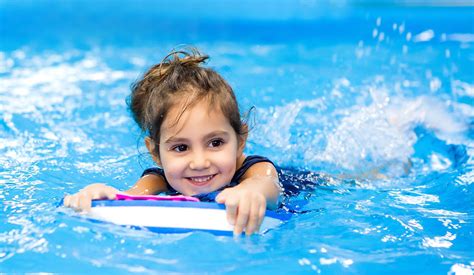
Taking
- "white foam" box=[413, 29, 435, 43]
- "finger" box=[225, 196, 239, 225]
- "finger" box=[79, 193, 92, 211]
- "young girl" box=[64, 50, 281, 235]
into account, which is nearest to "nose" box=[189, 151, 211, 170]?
"young girl" box=[64, 50, 281, 235]

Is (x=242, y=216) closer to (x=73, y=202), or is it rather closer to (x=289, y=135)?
(x=73, y=202)

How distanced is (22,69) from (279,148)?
10.2 feet

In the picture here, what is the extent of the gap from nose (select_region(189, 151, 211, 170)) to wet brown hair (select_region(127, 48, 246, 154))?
0.45ft

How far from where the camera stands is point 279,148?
153 inches

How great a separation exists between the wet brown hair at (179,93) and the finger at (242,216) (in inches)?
16.1

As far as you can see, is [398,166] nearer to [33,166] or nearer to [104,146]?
[104,146]

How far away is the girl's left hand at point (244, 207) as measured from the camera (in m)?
2.09

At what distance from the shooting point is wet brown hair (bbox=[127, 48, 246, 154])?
240 cm

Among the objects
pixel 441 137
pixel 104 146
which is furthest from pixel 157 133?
pixel 441 137

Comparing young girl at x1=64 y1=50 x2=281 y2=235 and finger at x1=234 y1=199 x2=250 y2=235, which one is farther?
young girl at x1=64 y1=50 x2=281 y2=235

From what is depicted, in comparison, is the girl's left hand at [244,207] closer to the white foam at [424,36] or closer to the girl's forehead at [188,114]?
the girl's forehead at [188,114]

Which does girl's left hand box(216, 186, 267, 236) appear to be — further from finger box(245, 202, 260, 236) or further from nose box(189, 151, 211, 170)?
nose box(189, 151, 211, 170)

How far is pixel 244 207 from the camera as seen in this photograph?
82.6 inches

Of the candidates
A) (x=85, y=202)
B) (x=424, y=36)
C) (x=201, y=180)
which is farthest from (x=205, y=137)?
(x=424, y=36)
